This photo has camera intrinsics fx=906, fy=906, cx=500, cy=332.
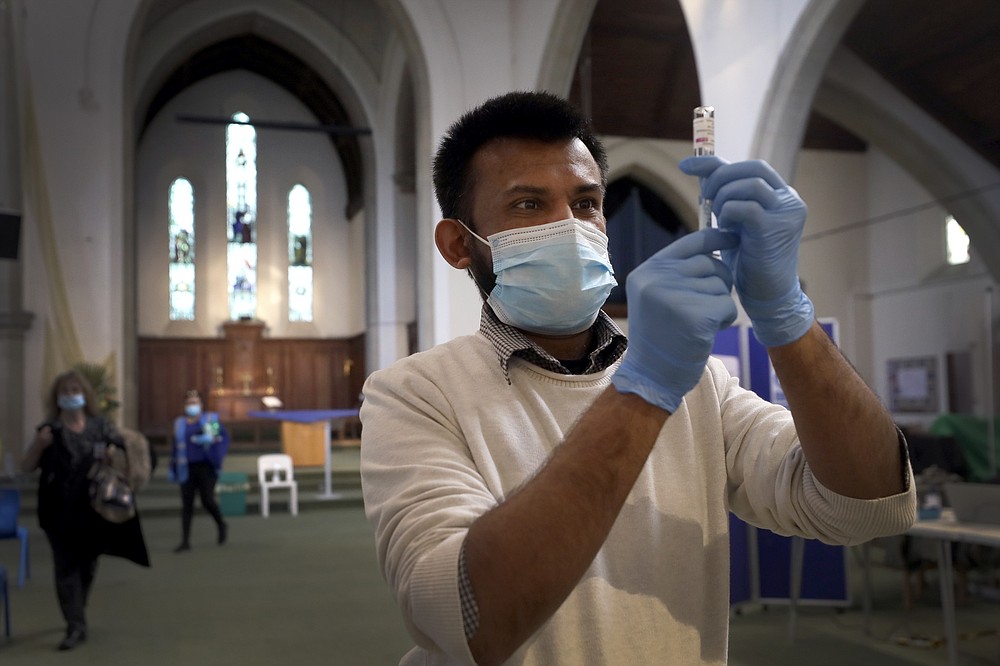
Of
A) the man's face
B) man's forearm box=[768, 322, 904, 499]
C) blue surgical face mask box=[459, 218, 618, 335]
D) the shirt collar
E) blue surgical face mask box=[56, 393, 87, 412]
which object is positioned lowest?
blue surgical face mask box=[56, 393, 87, 412]

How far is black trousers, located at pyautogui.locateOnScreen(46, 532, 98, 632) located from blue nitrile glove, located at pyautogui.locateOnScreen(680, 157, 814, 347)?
14.7 feet

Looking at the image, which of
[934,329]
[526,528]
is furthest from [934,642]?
[934,329]

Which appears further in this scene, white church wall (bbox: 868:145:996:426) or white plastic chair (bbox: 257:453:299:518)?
white church wall (bbox: 868:145:996:426)

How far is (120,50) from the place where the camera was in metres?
11.2

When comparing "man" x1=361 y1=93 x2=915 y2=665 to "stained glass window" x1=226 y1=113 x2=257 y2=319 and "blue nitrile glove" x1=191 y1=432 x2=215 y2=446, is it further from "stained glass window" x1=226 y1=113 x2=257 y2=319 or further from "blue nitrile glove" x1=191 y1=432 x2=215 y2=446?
"stained glass window" x1=226 y1=113 x2=257 y2=319

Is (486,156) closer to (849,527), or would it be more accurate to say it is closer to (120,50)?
(849,527)

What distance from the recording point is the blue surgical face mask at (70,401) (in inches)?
187

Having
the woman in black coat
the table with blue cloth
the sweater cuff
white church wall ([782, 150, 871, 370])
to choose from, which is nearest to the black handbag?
the woman in black coat

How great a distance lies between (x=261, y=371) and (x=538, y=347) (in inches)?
767

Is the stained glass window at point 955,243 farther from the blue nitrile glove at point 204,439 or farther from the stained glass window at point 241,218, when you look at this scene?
the stained glass window at point 241,218

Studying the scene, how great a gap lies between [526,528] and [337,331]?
20375 mm

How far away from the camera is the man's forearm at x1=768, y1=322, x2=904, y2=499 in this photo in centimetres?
107

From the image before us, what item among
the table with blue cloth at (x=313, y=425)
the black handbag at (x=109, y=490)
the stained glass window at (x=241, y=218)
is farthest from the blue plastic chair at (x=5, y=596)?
the stained glass window at (x=241, y=218)

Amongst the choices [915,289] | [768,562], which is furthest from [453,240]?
[915,289]
